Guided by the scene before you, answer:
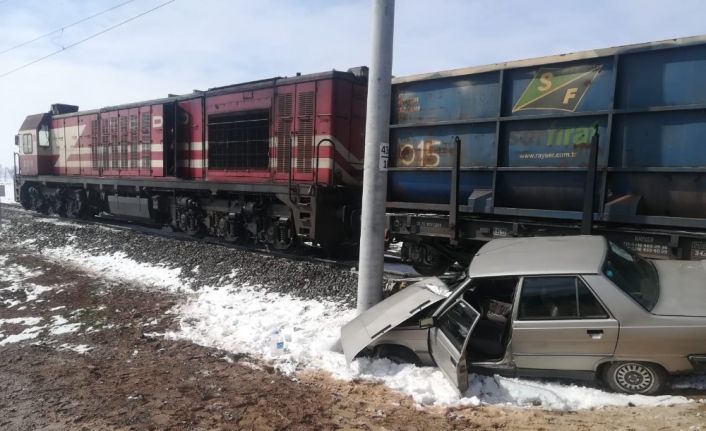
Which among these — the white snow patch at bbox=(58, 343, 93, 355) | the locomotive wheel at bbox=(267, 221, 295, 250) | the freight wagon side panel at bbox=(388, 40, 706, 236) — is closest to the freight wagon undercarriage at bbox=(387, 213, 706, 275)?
the freight wagon side panel at bbox=(388, 40, 706, 236)

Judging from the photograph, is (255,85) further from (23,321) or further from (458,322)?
(458,322)

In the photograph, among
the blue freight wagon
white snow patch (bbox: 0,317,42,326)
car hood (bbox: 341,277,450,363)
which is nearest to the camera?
car hood (bbox: 341,277,450,363)

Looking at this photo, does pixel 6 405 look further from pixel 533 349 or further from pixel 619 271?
pixel 619 271

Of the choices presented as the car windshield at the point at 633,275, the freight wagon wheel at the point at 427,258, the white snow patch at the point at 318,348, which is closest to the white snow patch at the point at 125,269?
the white snow patch at the point at 318,348

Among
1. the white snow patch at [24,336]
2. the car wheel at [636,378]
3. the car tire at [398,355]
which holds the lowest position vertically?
the white snow patch at [24,336]

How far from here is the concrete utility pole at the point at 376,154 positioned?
17.9 ft

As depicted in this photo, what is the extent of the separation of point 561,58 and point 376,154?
261 cm

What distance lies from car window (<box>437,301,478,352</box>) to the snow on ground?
427mm

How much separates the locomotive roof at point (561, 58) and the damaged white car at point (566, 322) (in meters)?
2.28

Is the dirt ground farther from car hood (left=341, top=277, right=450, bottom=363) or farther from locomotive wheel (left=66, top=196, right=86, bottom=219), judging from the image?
locomotive wheel (left=66, top=196, right=86, bottom=219)

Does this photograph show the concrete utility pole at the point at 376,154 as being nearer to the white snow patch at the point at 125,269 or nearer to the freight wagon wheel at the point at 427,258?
the freight wagon wheel at the point at 427,258

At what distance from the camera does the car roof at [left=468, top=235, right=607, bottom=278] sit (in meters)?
4.29

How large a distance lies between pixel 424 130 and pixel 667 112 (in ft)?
10.2

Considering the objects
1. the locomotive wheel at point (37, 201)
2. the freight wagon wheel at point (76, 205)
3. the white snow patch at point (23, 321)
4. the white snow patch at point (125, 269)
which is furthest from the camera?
the locomotive wheel at point (37, 201)
